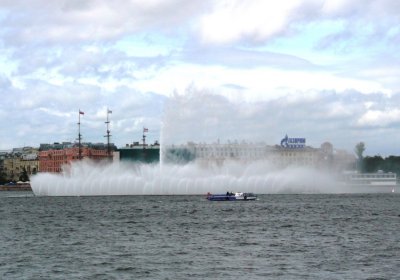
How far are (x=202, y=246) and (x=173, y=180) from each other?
80.6 m

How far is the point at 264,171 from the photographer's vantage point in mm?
141500

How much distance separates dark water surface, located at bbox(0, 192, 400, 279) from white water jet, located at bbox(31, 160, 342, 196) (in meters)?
50.2

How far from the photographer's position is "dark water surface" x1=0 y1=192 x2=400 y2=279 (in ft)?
128

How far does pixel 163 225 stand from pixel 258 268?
90.7ft

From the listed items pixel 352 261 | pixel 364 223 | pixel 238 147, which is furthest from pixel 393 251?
pixel 238 147

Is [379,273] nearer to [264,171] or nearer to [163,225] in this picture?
[163,225]

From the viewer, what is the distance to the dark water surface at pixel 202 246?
38938 millimetres

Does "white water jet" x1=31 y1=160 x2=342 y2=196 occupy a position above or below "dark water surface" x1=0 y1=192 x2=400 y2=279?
above

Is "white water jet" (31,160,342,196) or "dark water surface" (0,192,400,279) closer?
"dark water surface" (0,192,400,279)

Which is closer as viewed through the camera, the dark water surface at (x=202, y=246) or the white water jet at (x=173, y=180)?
the dark water surface at (x=202, y=246)

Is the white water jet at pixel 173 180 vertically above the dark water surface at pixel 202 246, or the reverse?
the white water jet at pixel 173 180

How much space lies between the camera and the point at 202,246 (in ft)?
163

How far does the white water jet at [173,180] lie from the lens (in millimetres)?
130125

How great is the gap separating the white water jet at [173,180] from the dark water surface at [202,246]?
50.2 m
